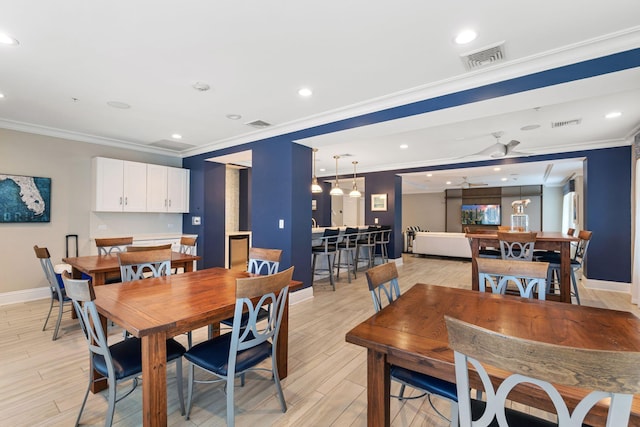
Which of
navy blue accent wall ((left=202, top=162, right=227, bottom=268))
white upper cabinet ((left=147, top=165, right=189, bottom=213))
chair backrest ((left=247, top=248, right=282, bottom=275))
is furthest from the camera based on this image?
navy blue accent wall ((left=202, top=162, right=227, bottom=268))

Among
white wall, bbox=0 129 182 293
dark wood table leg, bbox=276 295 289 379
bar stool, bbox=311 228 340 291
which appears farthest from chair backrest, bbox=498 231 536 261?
white wall, bbox=0 129 182 293

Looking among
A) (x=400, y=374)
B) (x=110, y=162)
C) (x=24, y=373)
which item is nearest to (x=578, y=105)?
(x=400, y=374)

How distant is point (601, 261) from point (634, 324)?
5.09 metres

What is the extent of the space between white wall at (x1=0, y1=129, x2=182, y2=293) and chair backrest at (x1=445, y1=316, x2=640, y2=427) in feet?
19.0

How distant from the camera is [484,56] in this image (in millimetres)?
2445

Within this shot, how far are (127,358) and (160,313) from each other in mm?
409

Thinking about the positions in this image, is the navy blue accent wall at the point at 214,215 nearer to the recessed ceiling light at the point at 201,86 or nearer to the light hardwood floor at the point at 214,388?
the light hardwood floor at the point at 214,388

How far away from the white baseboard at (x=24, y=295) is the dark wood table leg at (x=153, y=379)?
14.5 ft

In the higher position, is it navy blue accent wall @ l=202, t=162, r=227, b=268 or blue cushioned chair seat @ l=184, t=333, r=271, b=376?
navy blue accent wall @ l=202, t=162, r=227, b=268

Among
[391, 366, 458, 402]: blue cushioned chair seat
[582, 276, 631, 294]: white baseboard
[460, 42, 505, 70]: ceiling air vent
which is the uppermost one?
[460, 42, 505, 70]: ceiling air vent

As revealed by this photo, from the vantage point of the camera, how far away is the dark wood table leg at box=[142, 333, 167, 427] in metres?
1.45

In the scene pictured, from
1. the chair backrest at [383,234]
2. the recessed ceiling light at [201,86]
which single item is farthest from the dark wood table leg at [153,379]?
the chair backrest at [383,234]

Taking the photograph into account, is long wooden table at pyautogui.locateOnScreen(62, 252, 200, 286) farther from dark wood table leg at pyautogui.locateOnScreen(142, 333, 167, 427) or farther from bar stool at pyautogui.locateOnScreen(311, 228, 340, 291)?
bar stool at pyautogui.locateOnScreen(311, 228, 340, 291)

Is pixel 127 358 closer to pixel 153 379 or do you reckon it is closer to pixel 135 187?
pixel 153 379
